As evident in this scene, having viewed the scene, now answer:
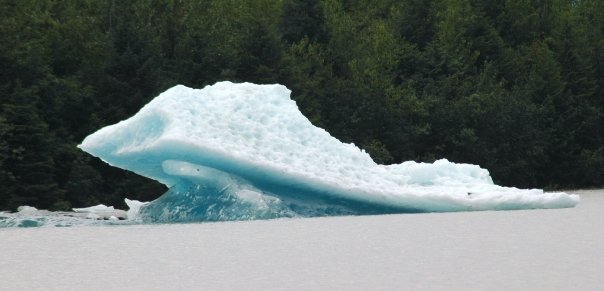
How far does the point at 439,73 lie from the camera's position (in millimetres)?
42844

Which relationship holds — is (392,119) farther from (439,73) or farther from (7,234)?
(7,234)

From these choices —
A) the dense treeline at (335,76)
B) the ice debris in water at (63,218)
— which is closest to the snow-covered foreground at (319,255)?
the ice debris in water at (63,218)

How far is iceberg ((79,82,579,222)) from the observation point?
815 inches

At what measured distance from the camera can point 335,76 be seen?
133ft

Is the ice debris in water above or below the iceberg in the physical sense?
below

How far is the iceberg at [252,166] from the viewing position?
20.7 metres

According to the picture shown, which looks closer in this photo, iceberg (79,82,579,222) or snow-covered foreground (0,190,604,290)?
snow-covered foreground (0,190,604,290)

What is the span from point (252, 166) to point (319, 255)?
6176mm

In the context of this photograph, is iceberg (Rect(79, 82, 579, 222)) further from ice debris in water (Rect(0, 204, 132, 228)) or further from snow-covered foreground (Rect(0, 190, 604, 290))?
snow-covered foreground (Rect(0, 190, 604, 290))

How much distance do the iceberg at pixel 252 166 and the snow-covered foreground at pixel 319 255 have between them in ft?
3.16

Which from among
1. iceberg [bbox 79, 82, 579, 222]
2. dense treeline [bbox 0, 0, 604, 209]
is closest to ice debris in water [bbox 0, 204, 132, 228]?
iceberg [bbox 79, 82, 579, 222]

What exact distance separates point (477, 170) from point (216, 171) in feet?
20.5

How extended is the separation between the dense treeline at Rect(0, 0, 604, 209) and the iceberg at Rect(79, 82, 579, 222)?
793 cm

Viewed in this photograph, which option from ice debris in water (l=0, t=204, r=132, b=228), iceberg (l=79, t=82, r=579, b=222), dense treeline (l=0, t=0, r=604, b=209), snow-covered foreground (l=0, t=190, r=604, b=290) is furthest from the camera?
dense treeline (l=0, t=0, r=604, b=209)
